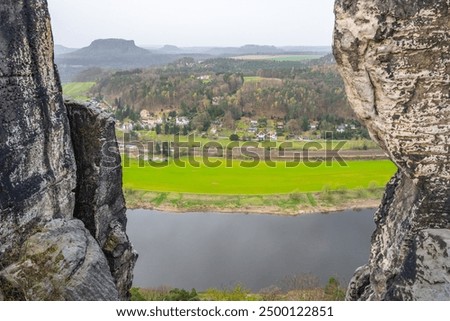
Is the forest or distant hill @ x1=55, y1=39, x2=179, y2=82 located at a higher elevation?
distant hill @ x1=55, y1=39, x2=179, y2=82

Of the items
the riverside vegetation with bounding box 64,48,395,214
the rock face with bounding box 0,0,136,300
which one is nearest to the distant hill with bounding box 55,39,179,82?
the riverside vegetation with bounding box 64,48,395,214

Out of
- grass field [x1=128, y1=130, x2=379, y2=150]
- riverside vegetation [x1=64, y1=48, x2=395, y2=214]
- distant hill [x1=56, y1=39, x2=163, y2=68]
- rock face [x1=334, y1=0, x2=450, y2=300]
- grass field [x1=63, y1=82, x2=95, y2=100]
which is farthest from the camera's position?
distant hill [x1=56, y1=39, x2=163, y2=68]

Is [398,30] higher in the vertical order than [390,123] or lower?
higher

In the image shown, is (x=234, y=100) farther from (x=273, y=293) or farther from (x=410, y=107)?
(x=410, y=107)

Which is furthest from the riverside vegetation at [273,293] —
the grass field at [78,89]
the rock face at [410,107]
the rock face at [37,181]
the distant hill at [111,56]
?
the distant hill at [111,56]

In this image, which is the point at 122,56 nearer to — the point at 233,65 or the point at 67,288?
the point at 233,65

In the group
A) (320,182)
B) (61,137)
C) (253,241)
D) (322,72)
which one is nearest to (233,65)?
(322,72)

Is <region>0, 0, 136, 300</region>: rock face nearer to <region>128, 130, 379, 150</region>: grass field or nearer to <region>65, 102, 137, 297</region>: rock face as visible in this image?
<region>65, 102, 137, 297</region>: rock face
